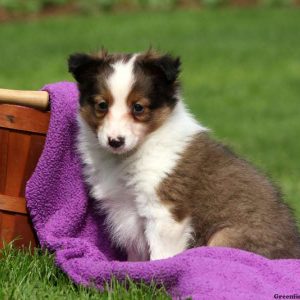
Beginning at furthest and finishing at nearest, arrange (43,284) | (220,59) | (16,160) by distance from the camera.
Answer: (220,59), (16,160), (43,284)

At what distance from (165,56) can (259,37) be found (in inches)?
556

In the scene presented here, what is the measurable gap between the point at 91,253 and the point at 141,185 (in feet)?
1.81

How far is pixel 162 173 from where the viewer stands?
4.96 meters

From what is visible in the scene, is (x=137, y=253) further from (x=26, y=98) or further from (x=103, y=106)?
(x=26, y=98)

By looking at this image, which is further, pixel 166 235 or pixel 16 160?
pixel 16 160

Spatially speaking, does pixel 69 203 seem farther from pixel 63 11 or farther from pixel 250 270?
pixel 63 11

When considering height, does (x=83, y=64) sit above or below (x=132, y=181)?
above

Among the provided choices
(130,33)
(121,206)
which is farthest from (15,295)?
(130,33)

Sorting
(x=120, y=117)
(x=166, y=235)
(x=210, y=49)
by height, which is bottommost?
(x=210, y=49)

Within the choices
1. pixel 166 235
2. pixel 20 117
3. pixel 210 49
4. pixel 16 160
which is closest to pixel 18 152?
pixel 16 160

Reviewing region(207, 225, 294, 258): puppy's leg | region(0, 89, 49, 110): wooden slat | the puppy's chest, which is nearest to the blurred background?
region(207, 225, 294, 258): puppy's leg

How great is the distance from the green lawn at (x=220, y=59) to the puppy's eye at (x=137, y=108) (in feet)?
13.3

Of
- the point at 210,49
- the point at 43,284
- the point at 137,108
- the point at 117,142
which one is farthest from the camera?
the point at 210,49

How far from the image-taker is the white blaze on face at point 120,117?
4750 mm
